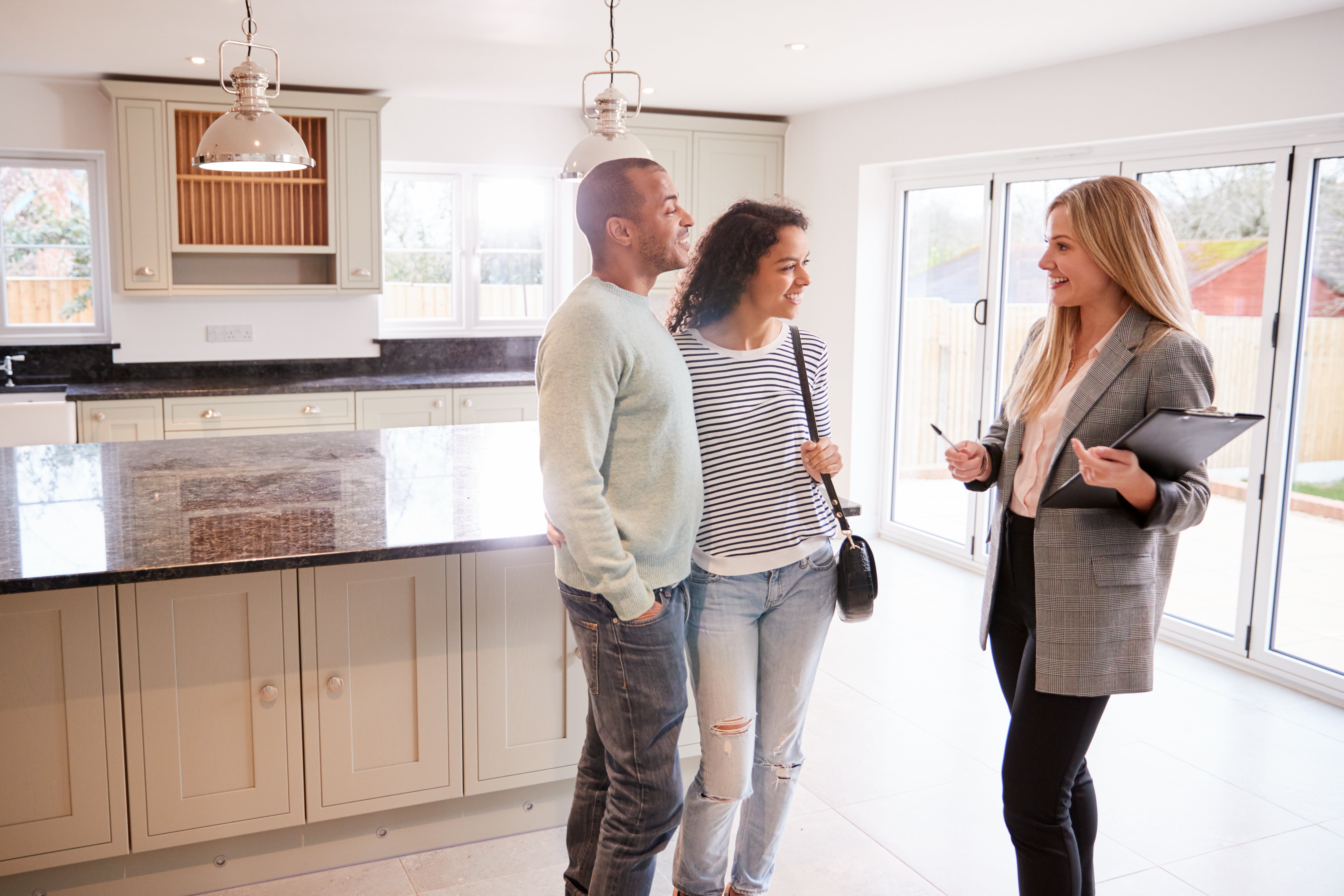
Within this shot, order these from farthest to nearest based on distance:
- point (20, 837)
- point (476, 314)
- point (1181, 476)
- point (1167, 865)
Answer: point (476, 314)
point (1167, 865)
point (20, 837)
point (1181, 476)

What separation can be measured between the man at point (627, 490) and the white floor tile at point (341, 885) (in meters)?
0.82

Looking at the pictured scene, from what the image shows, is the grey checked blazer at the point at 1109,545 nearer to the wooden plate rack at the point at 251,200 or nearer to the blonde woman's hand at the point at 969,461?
the blonde woman's hand at the point at 969,461


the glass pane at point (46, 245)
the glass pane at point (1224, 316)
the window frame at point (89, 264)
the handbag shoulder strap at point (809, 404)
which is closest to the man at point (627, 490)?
the handbag shoulder strap at point (809, 404)

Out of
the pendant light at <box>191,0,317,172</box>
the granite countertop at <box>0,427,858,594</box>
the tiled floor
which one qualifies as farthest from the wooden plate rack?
the tiled floor

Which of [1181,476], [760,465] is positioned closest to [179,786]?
[760,465]

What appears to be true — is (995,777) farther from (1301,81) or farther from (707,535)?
(1301,81)

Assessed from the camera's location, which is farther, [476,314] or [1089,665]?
[476,314]

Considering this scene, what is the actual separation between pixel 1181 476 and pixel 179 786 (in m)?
2.07

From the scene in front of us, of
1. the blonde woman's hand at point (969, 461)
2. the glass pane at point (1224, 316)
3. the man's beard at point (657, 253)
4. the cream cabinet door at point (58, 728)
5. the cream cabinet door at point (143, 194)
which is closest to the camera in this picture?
the man's beard at point (657, 253)

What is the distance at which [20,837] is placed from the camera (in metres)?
2.12

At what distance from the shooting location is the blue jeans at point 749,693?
6.06ft

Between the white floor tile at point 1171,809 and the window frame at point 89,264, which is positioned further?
the window frame at point 89,264

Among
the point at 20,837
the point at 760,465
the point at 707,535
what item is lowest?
the point at 20,837

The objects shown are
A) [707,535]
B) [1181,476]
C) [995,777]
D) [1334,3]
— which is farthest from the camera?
[1334,3]
